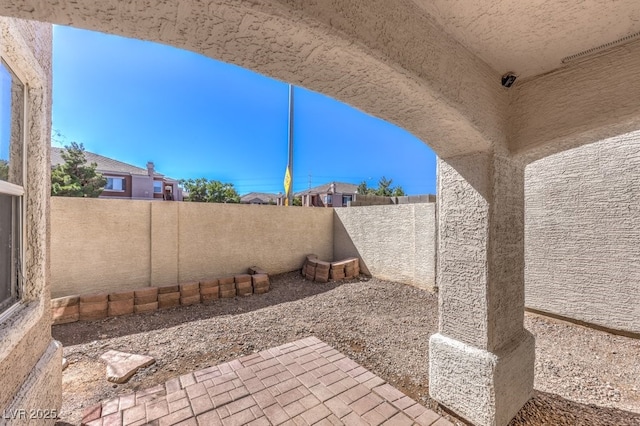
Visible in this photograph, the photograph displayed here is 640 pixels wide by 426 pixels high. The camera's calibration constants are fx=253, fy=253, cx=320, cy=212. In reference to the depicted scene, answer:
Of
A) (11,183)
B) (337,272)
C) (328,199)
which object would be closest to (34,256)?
(11,183)

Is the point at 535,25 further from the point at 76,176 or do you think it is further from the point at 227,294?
the point at 76,176

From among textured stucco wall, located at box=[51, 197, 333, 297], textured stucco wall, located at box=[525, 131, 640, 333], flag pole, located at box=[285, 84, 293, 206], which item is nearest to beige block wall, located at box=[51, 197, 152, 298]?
textured stucco wall, located at box=[51, 197, 333, 297]

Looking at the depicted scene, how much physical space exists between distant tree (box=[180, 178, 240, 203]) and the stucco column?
24.6m

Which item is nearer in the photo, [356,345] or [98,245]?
[356,345]

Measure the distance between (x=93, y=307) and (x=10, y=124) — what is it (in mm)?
3940

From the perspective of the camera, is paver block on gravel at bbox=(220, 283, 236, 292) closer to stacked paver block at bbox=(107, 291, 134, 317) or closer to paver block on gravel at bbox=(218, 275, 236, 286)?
paver block on gravel at bbox=(218, 275, 236, 286)

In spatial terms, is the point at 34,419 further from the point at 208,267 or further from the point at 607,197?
the point at 607,197

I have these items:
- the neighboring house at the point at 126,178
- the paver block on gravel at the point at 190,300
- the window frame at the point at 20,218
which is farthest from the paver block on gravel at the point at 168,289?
the neighboring house at the point at 126,178

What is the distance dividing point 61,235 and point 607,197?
925 cm

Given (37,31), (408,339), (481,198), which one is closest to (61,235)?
(37,31)

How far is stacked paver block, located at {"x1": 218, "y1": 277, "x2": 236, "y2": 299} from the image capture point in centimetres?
563

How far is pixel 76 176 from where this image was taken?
16.4m

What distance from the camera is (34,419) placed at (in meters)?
1.69

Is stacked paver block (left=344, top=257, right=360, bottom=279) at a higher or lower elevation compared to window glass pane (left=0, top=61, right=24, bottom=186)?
lower
